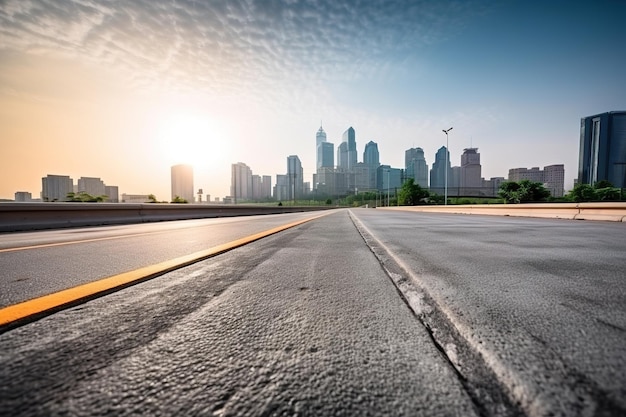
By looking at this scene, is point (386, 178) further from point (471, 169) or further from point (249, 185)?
point (249, 185)

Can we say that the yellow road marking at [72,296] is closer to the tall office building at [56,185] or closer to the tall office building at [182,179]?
the tall office building at [56,185]

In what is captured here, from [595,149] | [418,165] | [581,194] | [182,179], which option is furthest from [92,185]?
[595,149]

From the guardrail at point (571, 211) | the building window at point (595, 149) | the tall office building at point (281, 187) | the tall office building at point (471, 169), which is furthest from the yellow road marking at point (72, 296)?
the tall office building at point (471, 169)

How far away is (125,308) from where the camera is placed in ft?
4.50

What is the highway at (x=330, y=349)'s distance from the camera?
0.72 metres

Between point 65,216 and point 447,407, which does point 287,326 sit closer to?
point 447,407

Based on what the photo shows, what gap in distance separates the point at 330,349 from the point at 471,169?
18404 cm

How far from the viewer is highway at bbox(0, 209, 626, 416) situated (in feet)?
2.36

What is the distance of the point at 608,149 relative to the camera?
11981 centimetres

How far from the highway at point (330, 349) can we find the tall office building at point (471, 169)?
177 m

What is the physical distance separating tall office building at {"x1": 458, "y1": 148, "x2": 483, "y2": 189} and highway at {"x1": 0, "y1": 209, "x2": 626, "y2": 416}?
17652 cm

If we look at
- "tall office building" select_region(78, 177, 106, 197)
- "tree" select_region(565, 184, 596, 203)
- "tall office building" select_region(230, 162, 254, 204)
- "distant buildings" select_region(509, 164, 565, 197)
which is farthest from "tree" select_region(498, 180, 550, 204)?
"distant buildings" select_region(509, 164, 565, 197)

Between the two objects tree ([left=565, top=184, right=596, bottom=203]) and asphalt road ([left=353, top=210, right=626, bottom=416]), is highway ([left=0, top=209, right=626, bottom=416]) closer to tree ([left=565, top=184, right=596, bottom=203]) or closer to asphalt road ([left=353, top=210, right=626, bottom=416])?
asphalt road ([left=353, top=210, right=626, bottom=416])

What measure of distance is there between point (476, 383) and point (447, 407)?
0.47ft
